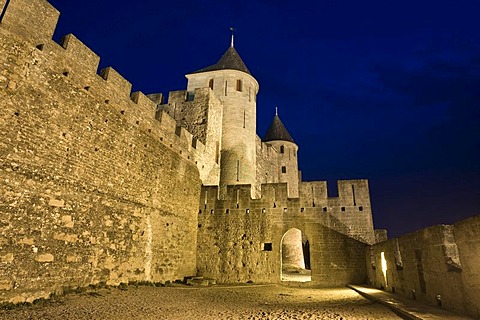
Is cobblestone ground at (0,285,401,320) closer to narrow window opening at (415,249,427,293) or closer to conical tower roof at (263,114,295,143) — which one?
narrow window opening at (415,249,427,293)

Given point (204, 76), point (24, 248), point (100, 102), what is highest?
point (204, 76)

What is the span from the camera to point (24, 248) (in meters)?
5.81

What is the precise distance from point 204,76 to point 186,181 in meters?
8.49

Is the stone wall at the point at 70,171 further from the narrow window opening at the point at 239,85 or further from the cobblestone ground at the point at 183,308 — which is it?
the narrow window opening at the point at 239,85

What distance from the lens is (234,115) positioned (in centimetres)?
1683

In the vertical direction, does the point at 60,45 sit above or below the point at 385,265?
above

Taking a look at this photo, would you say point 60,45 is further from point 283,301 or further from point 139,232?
point 283,301

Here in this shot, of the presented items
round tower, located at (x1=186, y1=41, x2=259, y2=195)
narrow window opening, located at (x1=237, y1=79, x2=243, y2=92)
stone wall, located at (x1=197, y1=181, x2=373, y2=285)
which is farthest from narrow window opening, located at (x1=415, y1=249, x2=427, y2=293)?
narrow window opening, located at (x1=237, y1=79, x2=243, y2=92)

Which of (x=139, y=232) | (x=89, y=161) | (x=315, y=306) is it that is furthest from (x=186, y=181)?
(x=315, y=306)

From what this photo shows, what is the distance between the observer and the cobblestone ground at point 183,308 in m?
5.29

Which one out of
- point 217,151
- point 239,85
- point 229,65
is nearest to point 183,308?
point 217,151

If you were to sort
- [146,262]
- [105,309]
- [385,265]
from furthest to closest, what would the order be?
[146,262], [385,265], [105,309]

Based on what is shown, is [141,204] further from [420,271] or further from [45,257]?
[420,271]

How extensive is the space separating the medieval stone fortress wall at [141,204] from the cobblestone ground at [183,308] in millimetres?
684
